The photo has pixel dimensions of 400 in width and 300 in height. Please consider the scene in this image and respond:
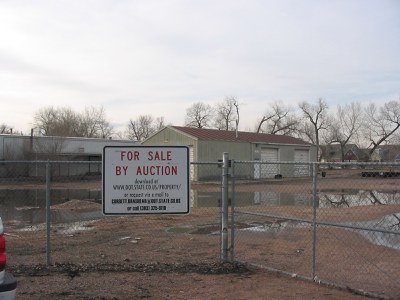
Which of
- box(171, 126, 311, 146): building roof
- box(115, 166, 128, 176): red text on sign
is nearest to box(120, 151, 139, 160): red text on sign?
box(115, 166, 128, 176): red text on sign

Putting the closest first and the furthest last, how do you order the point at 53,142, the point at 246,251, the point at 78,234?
1. the point at 246,251
2. the point at 78,234
3. the point at 53,142

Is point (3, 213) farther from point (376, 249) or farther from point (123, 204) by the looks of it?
point (376, 249)

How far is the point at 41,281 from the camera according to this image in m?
6.68

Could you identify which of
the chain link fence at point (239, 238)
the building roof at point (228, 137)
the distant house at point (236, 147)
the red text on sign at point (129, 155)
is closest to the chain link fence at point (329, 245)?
the chain link fence at point (239, 238)

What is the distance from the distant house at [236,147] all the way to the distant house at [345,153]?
37.2 m

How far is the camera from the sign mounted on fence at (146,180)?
7496mm

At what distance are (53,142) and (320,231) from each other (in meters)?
37.6

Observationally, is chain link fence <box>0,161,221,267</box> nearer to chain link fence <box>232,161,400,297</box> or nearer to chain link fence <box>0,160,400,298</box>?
chain link fence <box>0,160,400,298</box>

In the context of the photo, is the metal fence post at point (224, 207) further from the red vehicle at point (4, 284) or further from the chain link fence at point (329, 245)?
the red vehicle at point (4, 284)

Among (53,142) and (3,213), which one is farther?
(53,142)

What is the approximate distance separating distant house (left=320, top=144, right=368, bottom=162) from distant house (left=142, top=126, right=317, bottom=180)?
122 feet

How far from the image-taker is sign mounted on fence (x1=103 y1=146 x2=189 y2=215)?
7496 millimetres

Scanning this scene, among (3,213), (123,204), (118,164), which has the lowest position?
(3,213)

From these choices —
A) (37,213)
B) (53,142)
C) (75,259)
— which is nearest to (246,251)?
(75,259)
